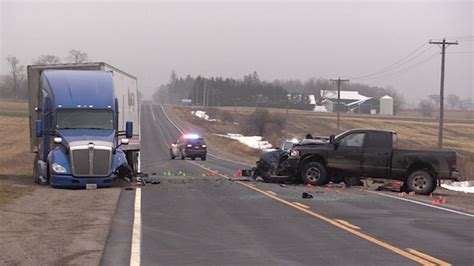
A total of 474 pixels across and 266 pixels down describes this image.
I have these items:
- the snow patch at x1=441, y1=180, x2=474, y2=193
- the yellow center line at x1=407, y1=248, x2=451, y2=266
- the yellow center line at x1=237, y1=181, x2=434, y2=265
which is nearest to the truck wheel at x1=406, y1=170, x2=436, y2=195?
the yellow center line at x1=237, y1=181, x2=434, y2=265

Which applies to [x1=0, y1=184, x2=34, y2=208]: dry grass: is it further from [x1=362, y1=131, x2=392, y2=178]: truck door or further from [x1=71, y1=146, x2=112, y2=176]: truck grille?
[x1=362, y1=131, x2=392, y2=178]: truck door

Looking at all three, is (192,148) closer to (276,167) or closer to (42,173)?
(276,167)

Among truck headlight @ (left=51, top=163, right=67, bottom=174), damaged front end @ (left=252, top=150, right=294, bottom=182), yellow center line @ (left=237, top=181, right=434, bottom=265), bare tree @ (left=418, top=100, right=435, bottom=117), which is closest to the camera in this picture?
yellow center line @ (left=237, top=181, right=434, bottom=265)

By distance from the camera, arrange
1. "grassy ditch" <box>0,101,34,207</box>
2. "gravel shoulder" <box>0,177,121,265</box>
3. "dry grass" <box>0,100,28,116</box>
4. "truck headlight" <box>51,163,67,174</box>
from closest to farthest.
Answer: "gravel shoulder" <box>0,177,121,265</box> < "grassy ditch" <box>0,101,34,207</box> < "truck headlight" <box>51,163,67,174</box> < "dry grass" <box>0,100,28,116</box>

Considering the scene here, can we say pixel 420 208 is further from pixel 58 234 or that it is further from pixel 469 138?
pixel 469 138

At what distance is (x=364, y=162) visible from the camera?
2036cm

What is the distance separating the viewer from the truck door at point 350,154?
67.1ft

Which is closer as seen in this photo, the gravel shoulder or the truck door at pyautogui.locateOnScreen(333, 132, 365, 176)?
the gravel shoulder

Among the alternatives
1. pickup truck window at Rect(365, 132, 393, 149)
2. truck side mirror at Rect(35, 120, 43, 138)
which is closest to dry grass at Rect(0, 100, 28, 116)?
truck side mirror at Rect(35, 120, 43, 138)

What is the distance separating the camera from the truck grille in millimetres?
18516

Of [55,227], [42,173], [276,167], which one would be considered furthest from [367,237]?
[42,173]

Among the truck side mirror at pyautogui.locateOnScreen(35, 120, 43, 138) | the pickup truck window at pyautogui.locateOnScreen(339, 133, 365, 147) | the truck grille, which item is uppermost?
the truck side mirror at pyautogui.locateOnScreen(35, 120, 43, 138)

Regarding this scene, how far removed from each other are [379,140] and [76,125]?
9.70 m

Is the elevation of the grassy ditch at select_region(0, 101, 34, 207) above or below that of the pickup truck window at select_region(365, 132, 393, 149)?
below
